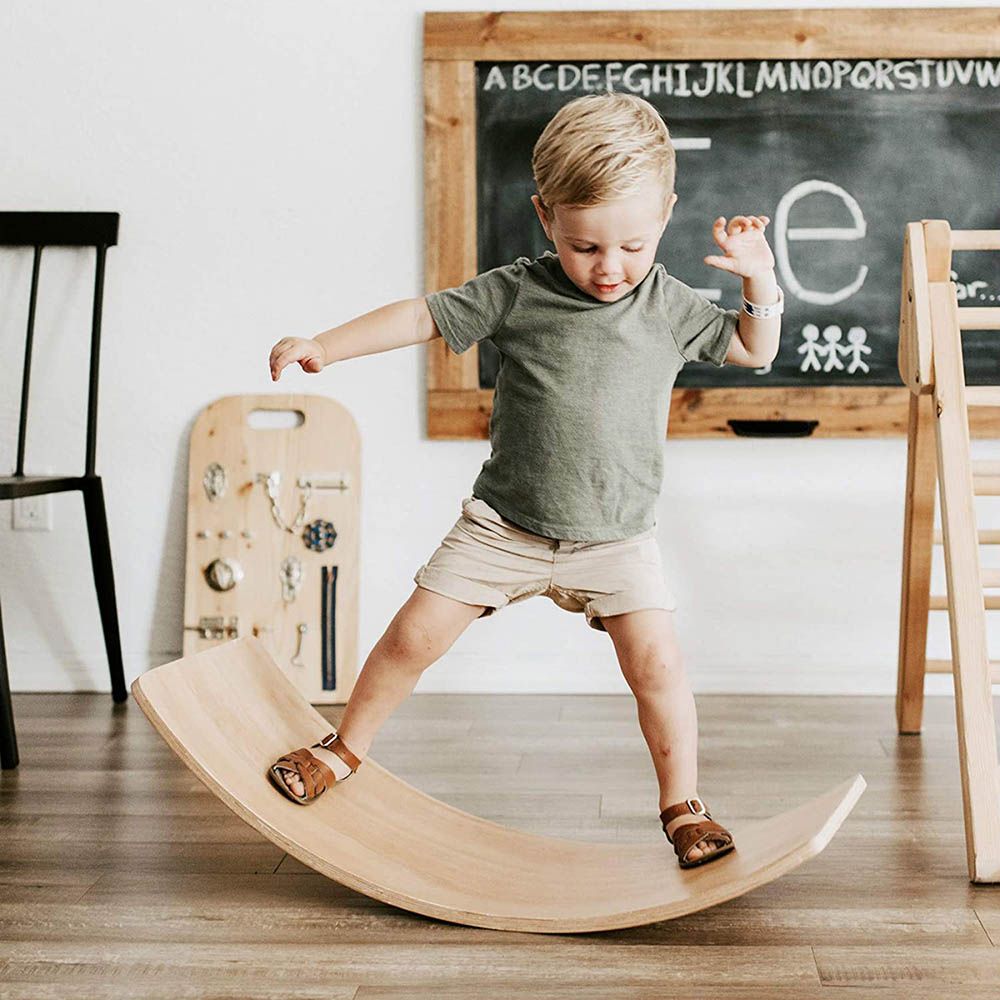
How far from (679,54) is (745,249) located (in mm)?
1313

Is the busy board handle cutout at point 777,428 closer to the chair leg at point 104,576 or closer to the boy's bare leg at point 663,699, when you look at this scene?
the boy's bare leg at point 663,699

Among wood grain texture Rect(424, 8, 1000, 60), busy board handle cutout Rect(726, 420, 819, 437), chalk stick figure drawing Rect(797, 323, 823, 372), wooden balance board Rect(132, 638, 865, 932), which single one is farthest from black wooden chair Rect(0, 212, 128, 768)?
chalk stick figure drawing Rect(797, 323, 823, 372)

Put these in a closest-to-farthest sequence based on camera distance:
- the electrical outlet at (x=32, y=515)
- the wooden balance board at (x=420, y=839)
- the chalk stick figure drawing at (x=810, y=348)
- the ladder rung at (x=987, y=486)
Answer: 1. the wooden balance board at (x=420, y=839)
2. the ladder rung at (x=987, y=486)
3. the chalk stick figure drawing at (x=810, y=348)
4. the electrical outlet at (x=32, y=515)

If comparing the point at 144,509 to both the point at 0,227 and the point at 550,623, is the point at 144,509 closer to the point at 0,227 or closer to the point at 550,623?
the point at 0,227

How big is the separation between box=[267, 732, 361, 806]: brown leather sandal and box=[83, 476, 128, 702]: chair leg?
3.65ft

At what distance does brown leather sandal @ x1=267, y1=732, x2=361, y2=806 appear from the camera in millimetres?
1523

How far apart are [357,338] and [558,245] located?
0.26 meters

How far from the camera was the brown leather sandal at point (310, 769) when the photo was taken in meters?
1.52

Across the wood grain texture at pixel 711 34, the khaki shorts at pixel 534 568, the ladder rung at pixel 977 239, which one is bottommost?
the khaki shorts at pixel 534 568

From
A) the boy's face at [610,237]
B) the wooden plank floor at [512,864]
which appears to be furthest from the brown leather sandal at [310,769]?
the boy's face at [610,237]

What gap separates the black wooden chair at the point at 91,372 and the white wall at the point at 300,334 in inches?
2.5

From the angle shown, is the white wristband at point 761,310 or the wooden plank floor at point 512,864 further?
the white wristband at point 761,310

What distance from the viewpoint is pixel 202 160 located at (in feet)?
8.88

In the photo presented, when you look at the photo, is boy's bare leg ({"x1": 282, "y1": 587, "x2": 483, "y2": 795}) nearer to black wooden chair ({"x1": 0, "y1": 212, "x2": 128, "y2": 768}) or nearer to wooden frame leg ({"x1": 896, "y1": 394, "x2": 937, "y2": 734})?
wooden frame leg ({"x1": 896, "y1": 394, "x2": 937, "y2": 734})
